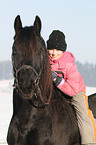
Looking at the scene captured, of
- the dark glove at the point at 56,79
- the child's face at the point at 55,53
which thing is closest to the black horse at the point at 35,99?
the dark glove at the point at 56,79

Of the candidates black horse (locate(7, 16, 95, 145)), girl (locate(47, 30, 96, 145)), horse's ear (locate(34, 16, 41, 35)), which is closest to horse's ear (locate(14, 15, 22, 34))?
black horse (locate(7, 16, 95, 145))

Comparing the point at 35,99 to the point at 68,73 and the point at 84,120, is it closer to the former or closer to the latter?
the point at 68,73

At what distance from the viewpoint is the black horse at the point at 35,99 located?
12.0 feet

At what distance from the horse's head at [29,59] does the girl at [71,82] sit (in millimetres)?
832

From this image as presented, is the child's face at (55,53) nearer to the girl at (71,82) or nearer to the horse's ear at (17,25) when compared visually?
the girl at (71,82)

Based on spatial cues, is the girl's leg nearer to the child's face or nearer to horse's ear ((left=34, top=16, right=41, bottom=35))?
the child's face

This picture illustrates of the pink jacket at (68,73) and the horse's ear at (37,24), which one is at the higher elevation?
the horse's ear at (37,24)

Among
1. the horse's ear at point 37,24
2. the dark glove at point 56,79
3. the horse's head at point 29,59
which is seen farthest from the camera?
the dark glove at point 56,79

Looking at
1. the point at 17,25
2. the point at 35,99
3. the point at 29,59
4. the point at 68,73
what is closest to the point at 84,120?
the point at 68,73

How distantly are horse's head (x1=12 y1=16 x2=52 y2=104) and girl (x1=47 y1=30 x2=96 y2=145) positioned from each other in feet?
2.73

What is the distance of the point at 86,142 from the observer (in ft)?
16.3

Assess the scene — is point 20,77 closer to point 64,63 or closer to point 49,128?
point 49,128

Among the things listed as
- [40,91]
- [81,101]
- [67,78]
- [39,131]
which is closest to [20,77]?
[40,91]

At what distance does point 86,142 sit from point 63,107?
867 mm
